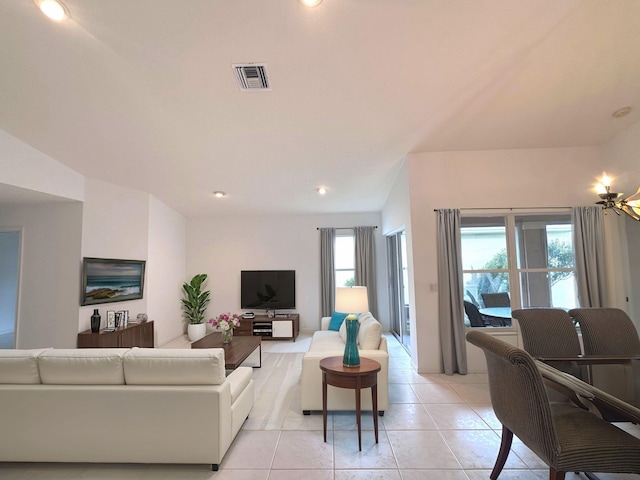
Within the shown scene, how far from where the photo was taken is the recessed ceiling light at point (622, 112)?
365 cm

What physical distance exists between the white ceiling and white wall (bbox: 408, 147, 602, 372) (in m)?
0.21

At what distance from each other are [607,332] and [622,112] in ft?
8.91

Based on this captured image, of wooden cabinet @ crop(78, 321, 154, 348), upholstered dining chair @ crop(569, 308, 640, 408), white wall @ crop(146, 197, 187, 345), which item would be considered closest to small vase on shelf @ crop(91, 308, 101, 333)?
wooden cabinet @ crop(78, 321, 154, 348)

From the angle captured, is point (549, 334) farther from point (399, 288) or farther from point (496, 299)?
point (399, 288)

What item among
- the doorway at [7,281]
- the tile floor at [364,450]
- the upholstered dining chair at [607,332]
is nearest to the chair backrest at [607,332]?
the upholstered dining chair at [607,332]

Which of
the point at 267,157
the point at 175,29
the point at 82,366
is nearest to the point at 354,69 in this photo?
the point at 175,29

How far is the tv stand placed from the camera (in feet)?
20.6

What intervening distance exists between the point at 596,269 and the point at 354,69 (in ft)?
13.5

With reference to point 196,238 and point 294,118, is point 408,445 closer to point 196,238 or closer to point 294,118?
point 294,118

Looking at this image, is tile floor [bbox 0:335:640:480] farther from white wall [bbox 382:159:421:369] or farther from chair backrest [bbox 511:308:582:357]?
white wall [bbox 382:159:421:369]

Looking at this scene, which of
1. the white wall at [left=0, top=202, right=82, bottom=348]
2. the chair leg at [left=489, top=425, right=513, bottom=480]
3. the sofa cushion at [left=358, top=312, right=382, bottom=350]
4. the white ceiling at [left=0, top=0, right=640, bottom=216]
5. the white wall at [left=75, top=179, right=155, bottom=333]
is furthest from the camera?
the white wall at [left=75, top=179, right=155, bottom=333]

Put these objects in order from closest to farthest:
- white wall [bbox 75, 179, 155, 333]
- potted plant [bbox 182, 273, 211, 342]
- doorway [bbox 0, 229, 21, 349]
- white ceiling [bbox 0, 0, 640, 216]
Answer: white ceiling [bbox 0, 0, 640, 216] → white wall [bbox 75, 179, 155, 333] → doorway [bbox 0, 229, 21, 349] → potted plant [bbox 182, 273, 211, 342]

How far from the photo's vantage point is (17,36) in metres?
2.50

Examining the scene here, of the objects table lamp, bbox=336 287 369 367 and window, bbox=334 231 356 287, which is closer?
table lamp, bbox=336 287 369 367
